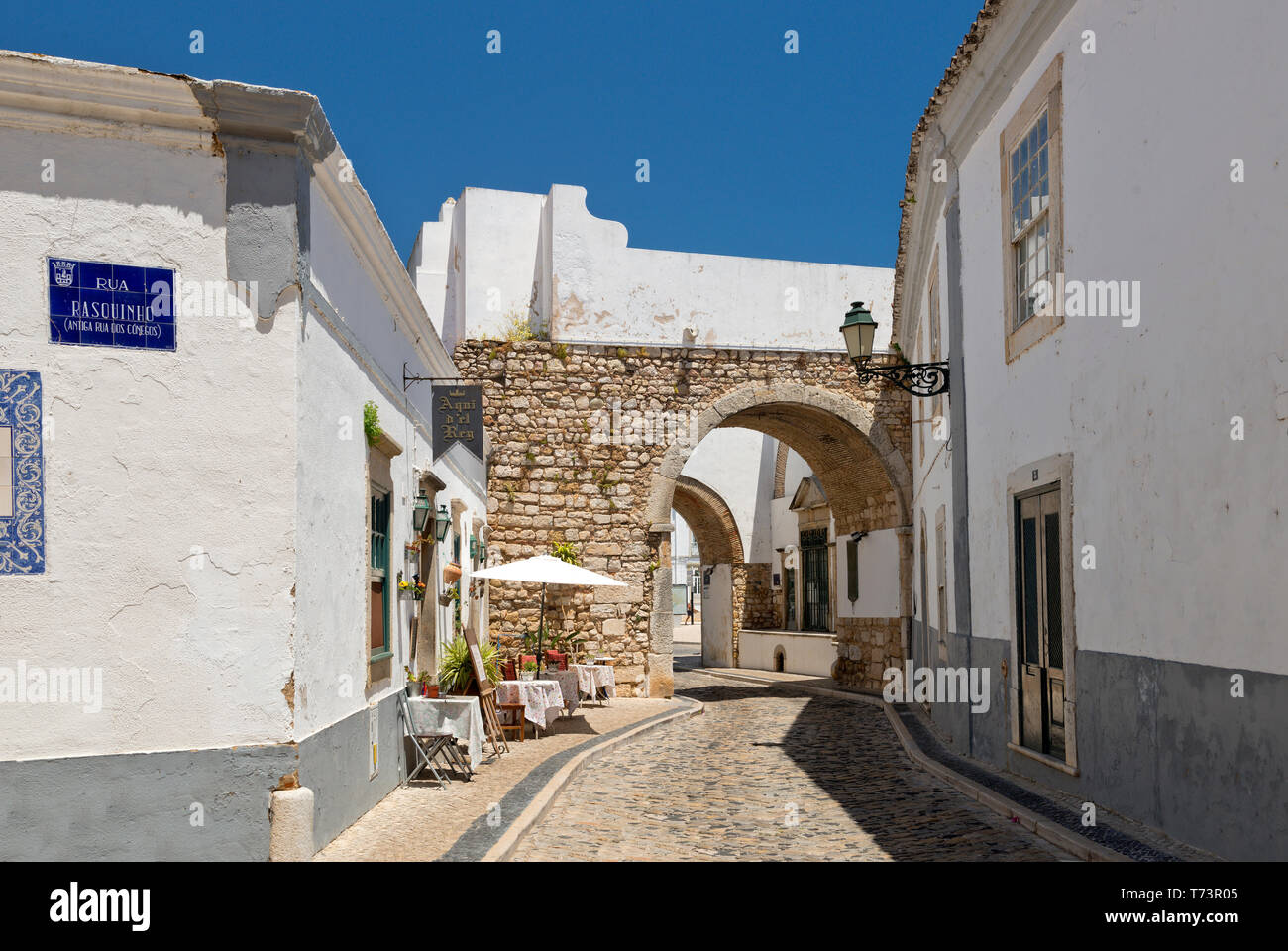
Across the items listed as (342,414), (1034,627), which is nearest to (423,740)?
(342,414)

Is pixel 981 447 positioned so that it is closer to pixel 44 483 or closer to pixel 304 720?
pixel 304 720

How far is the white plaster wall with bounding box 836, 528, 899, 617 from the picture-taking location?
1738 cm

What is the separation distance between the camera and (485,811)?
7.17m

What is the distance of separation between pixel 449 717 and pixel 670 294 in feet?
31.4

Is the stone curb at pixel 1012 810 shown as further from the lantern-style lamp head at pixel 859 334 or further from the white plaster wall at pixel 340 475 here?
the white plaster wall at pixel 340 475

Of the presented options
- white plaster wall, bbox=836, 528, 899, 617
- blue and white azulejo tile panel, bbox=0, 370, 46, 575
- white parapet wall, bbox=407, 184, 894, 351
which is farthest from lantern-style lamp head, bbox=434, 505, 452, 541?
white plaster wall, bbox=836, 528, 899, 617

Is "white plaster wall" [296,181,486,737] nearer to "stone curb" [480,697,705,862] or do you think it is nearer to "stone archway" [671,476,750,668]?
"stone curb" [480,697,705,862]

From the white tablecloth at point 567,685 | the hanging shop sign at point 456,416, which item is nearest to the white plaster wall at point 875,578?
the white tablecloth at point 567,685

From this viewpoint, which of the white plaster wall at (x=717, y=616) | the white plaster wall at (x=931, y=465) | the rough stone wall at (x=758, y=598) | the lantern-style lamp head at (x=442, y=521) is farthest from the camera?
the white plaster wall at (x=717, y=616)

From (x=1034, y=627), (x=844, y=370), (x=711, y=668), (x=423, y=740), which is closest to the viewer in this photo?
(x=1034, y=627)

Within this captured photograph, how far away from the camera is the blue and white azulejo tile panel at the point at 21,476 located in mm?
5152

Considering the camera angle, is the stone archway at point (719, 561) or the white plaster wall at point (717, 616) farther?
the white plaster wall at point (717, 616)

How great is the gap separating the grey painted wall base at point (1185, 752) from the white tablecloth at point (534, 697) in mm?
4988

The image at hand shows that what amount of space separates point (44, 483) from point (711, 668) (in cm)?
2094
